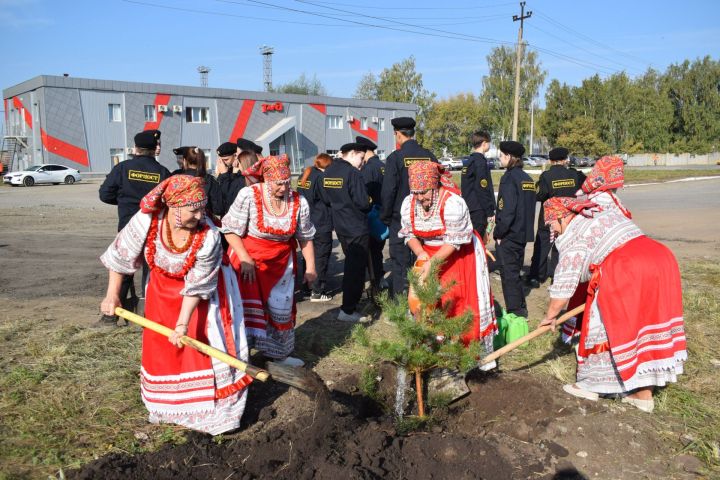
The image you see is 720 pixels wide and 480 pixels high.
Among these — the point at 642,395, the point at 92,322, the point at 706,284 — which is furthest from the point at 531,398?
the point at 706,284

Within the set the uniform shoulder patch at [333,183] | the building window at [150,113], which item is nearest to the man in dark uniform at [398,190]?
the uniform shoulder patch at [333,183]

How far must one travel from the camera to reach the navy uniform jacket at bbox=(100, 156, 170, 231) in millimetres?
6160

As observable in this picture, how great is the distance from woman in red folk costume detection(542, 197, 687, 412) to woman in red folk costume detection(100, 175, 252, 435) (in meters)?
2.33

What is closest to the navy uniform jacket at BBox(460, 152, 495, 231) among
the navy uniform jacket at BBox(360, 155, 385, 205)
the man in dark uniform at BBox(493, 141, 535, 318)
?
the man in dark uniform at BBox(493, 141, 535, 318)

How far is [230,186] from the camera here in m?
7.14

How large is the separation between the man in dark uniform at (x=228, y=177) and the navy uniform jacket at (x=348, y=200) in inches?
40.9

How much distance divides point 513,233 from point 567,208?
8.04ft

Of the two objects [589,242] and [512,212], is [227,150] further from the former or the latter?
[589,242]

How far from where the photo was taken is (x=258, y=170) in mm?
4926

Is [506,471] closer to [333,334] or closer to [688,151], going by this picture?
[333,334]

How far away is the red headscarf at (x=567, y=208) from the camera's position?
14.1 feet

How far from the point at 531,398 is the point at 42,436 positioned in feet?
11.1

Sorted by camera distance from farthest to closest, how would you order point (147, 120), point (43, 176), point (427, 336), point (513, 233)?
point (147, 120), point (43, 176), point (513, 233), point (427, 336)

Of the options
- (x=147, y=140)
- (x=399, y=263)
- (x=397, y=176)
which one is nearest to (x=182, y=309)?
(x=147, y=140)
